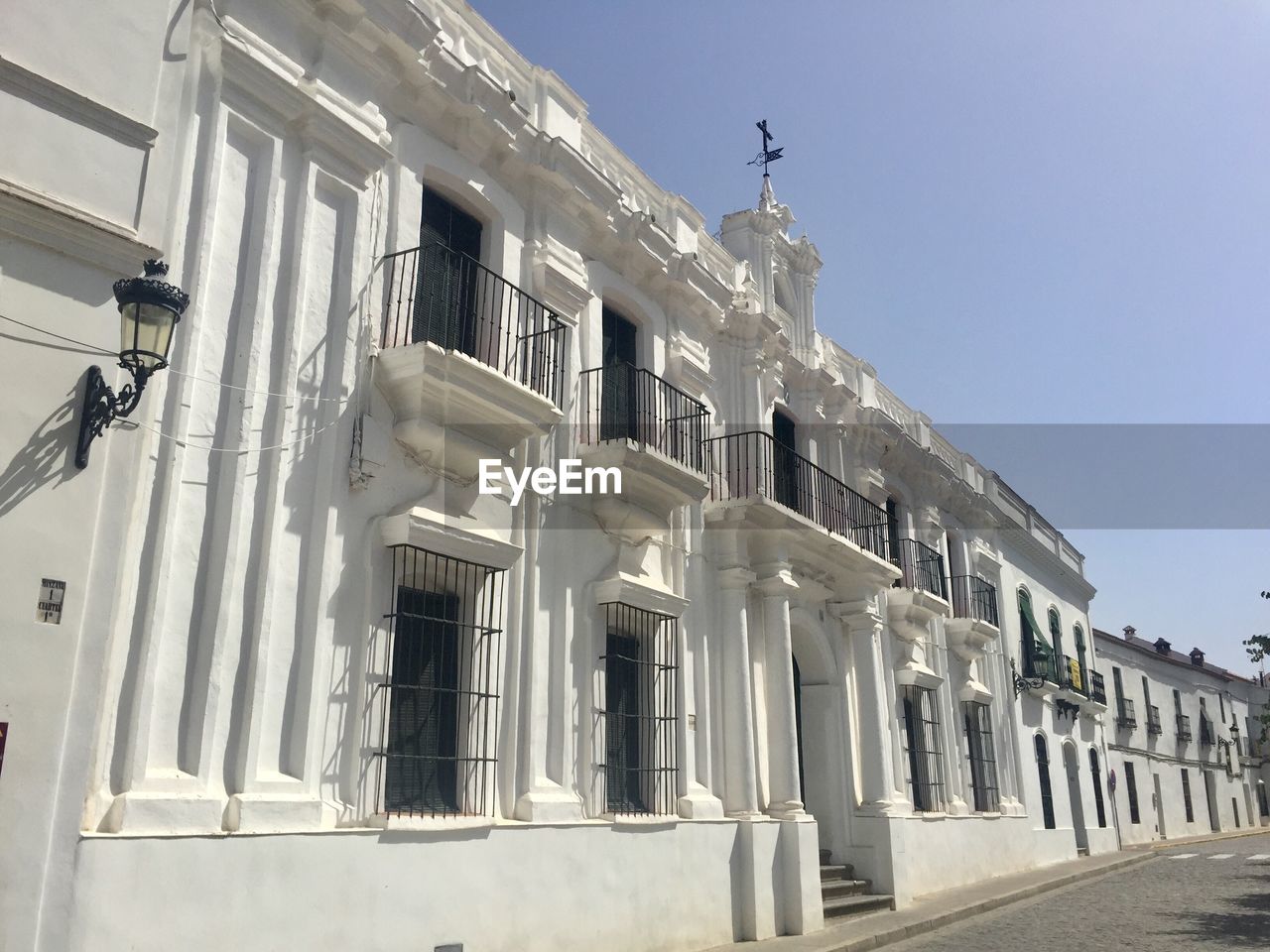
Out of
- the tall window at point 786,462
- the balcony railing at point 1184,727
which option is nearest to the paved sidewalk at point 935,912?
the tall window at point 786,462

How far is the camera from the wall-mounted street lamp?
512 cm

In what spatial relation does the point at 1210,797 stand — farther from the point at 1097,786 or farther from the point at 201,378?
the point at 201,378

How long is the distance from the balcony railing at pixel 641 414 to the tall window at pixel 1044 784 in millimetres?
12121

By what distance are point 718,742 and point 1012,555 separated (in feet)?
43.0

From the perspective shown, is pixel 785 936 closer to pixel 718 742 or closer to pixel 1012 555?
pixel 718 742

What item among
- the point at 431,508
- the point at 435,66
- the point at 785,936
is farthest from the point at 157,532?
the point at 785,936

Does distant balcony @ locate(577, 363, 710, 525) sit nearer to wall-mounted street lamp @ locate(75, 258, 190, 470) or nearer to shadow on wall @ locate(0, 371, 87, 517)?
wall-mounted street lamp @ locate(75, 258, 190, 470)

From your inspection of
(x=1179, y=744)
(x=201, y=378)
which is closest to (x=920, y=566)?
(x=201, y=378)

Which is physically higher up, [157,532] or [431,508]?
[431,508]

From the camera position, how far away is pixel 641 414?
10.5m

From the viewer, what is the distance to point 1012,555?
21.6 metres

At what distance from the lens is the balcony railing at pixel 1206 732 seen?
33.9 meters

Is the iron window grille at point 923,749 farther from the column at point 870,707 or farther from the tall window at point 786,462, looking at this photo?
the tall window at point 786,462

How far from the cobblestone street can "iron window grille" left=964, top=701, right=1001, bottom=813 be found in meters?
1.87
